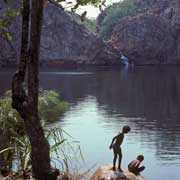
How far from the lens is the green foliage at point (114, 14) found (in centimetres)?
14600

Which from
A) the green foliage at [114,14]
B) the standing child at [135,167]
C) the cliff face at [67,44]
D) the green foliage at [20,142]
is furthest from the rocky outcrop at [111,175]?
the green foliage at [114,14]

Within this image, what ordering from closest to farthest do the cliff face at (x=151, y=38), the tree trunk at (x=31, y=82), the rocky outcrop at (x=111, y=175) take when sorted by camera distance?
the tree trunk at (x=31, y=82) → the rocky outcrop at (x=111, y=175) → the cliff face at (x=151, y=38)

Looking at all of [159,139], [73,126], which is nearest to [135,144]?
[159,139]

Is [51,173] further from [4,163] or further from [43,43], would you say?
[43,43]

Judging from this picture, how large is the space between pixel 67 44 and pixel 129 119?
292 feet

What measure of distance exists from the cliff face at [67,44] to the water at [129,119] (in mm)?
48082

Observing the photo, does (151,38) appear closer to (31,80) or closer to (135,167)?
(135,167)

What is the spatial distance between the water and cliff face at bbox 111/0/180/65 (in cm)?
5309

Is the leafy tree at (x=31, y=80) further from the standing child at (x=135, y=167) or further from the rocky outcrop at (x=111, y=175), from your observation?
the standing child at (x=135, y=167)

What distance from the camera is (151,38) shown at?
131 meters

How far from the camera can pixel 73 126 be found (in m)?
35.6

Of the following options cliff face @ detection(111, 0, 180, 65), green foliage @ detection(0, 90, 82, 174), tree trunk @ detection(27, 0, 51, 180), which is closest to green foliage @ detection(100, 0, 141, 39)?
cliff face @ detection(111, 0, 180, 65)

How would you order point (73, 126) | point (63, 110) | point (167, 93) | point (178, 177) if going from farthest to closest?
point (167, 93), point (63, 110), point (73, 126), point (178, 177)

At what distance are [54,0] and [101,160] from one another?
1440cm
